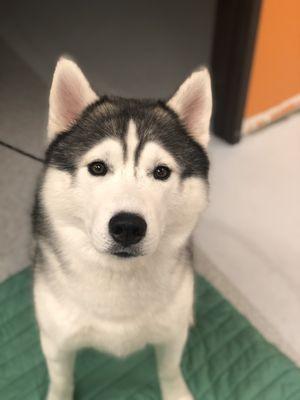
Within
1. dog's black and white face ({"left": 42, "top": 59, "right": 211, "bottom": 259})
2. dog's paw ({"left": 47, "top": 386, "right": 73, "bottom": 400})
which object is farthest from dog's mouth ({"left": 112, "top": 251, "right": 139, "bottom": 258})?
Answer: dog's paw ({"left": 47, "top": 386, "right": 73, "bottom": 400})

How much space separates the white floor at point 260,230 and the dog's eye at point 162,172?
37.5 inches

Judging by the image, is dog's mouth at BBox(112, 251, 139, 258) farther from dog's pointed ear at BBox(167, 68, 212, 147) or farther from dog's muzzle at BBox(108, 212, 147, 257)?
dog's pointed ear at BBox(167, 68, 212, 147)

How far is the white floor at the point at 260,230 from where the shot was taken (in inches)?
75.6

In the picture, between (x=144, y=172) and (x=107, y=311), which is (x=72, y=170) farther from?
(x=107, y=311)

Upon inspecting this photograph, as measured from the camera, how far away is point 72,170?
3.68 ft

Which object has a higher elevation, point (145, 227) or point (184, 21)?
point (184, 21)

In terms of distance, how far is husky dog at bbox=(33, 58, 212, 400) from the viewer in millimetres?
1054

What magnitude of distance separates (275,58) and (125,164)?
1.66 meters

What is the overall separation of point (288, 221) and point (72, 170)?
4.63ft

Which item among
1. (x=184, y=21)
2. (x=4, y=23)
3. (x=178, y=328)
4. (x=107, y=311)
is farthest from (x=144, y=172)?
(x=4, y=23)

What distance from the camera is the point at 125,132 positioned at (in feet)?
3.63

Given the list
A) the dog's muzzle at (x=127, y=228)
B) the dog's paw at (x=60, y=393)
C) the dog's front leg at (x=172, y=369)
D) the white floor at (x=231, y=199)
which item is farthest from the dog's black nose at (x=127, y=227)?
the white floor at (x=231, y=199)

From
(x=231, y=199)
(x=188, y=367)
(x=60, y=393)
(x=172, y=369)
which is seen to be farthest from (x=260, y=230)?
(x=60, y=393)

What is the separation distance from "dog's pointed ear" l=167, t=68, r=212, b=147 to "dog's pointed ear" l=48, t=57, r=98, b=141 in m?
0.20
